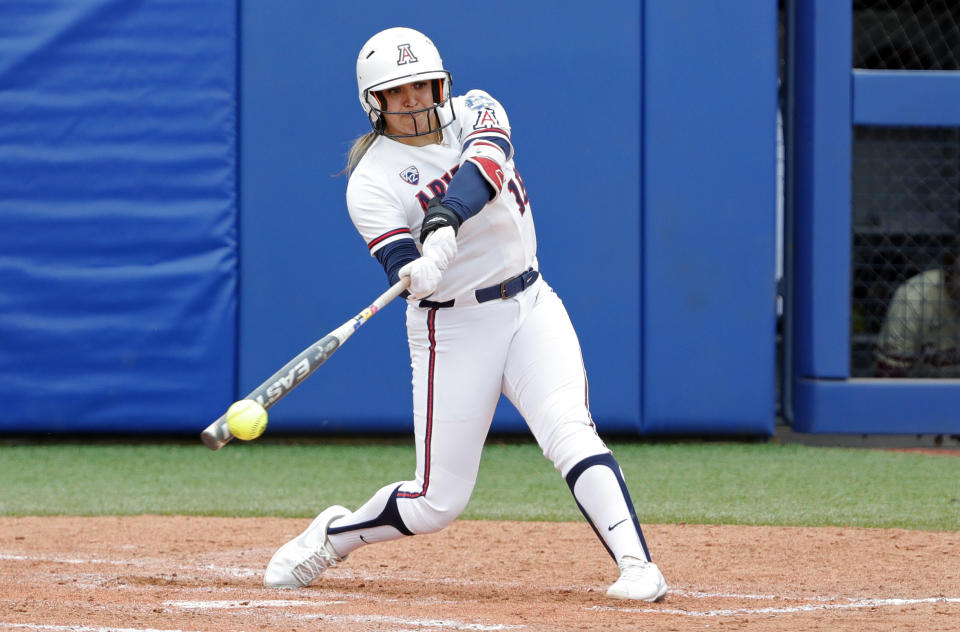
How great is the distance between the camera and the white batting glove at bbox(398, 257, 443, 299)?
3271mm

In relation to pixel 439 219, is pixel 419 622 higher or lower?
lower

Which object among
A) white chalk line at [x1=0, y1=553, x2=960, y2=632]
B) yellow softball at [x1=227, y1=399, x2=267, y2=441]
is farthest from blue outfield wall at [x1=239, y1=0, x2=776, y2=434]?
yellow softball at [x1=227, y1=399, x2=267, y2=441]

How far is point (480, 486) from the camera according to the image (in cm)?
593

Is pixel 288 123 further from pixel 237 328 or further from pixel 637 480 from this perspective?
pixel 637 480

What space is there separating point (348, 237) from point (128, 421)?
1.64 meters

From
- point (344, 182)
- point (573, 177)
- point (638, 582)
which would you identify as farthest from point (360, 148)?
point (573, 177)

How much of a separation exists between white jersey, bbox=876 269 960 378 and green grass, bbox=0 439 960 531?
856 millimetres

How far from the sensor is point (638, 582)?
3.29 meters

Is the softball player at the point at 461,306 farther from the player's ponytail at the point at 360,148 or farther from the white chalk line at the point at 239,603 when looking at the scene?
the white chalk line at the point at 239,603

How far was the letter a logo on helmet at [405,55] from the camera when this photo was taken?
11.6 feet

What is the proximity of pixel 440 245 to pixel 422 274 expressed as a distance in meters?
0.09

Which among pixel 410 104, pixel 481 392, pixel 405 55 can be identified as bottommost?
pixel 481 392

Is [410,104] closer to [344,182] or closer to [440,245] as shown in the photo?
[440,245]

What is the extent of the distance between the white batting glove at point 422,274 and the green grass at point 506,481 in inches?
80.7
